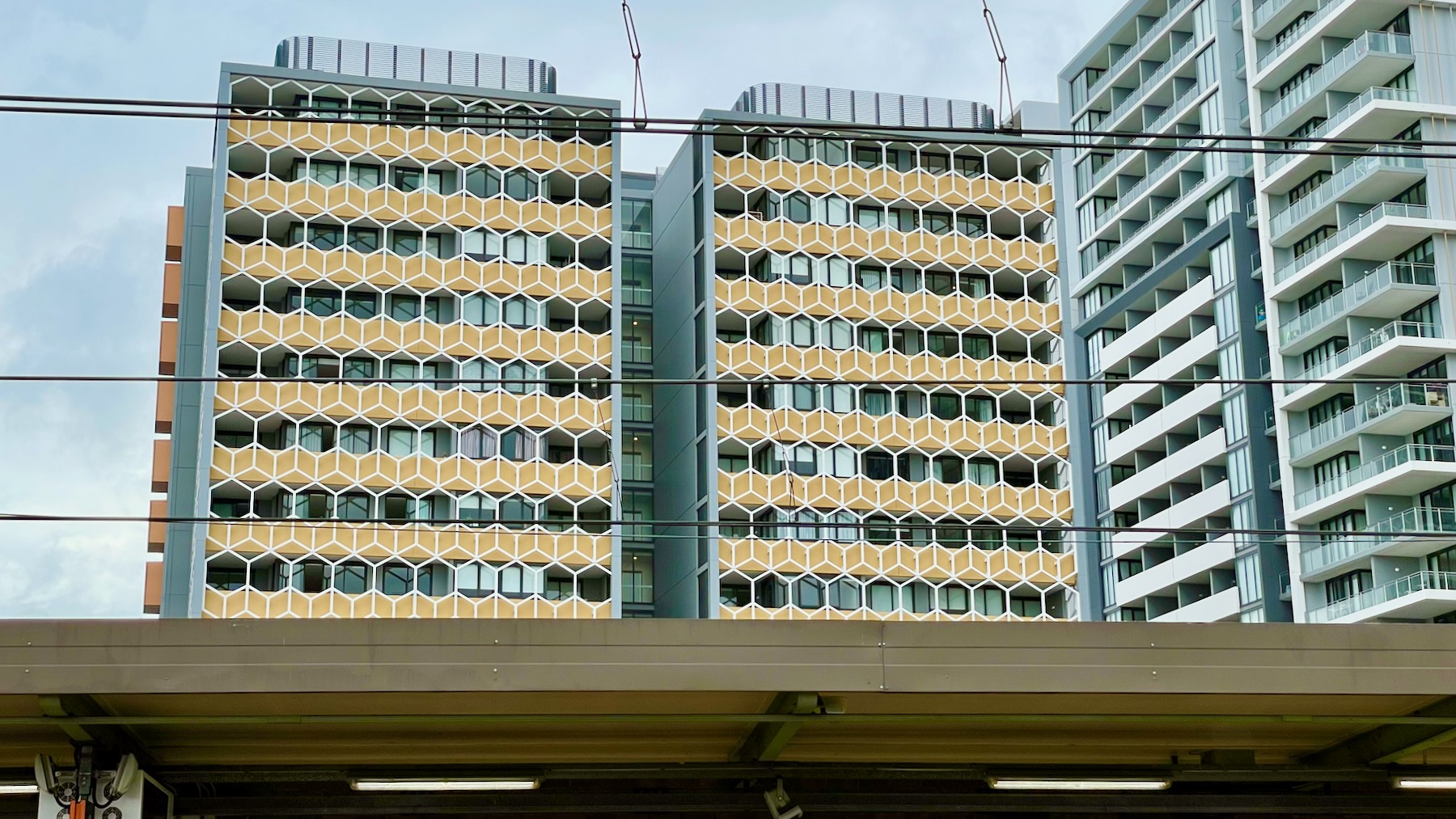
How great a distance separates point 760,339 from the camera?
65.6 meters

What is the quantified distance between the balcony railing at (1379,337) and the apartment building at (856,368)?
34.6ft

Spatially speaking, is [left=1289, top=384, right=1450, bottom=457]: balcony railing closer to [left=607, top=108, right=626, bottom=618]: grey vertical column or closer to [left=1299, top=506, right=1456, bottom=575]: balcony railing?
[left=1299, top=506, right=1456, bottom=575]: balcony railing

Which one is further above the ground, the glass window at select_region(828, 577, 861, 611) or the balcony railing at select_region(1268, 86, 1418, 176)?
the balcony railing at select_region(1268, 86, 1418, 176)

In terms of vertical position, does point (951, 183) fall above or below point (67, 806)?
above

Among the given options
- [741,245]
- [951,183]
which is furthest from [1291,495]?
[741,245]

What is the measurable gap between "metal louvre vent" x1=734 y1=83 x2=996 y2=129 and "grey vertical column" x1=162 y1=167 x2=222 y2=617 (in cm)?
1997

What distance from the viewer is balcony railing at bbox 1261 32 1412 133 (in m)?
69.0

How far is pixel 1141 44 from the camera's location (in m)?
83.8

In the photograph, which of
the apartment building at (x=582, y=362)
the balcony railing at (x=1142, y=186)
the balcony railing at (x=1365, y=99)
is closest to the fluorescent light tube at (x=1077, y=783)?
the apartment building at (x=582, y=362)

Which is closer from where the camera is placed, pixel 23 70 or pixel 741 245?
pixel 741 245

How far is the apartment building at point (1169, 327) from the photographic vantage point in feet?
242

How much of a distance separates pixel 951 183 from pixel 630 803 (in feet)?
195

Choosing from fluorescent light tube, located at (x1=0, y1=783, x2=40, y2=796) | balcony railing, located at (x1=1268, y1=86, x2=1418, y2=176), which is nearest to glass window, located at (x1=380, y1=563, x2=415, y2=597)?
balcony railing, located at (x1=1268, y1=86, x2=1418, y2=176)

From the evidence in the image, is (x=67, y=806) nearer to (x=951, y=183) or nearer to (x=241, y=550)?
(x=241, y=550)
